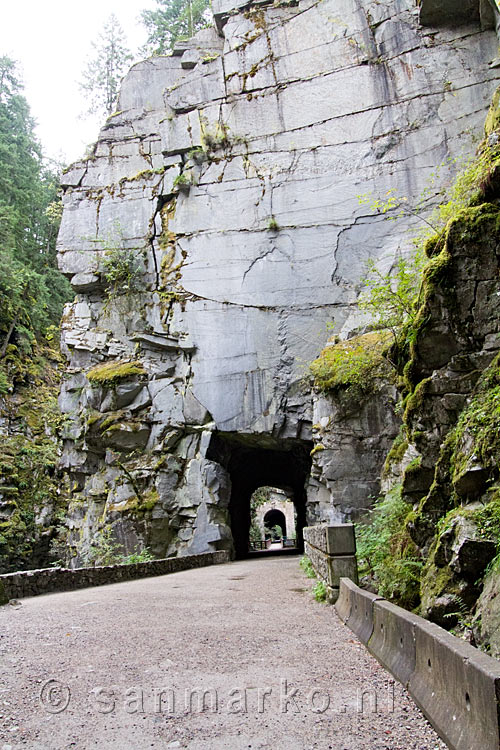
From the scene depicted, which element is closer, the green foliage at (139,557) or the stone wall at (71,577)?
the stone wall at (71,577)

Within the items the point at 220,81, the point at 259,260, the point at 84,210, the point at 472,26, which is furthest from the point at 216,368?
the point at 472,26

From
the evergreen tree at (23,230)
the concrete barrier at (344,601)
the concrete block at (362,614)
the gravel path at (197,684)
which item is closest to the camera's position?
the gravel path at (197,684)

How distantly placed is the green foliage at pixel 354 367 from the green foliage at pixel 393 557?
6.61 metres

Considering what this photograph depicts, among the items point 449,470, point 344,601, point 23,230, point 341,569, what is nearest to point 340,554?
point 341,569

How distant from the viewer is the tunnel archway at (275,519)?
1825 inches

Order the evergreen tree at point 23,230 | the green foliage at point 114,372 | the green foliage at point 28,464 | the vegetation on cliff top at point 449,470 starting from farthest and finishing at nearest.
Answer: the evergreen tree at point 23,230
the green foliage at point 28,464
the green foliage at point 114,372
the vegetation on cliff top at point 449,470

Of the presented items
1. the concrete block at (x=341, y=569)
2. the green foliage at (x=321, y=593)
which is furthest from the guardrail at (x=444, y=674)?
the green foliage at (x=321, y=593)

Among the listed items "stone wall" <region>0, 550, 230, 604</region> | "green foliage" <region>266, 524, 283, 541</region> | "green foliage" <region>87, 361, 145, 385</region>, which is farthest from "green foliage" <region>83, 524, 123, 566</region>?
"green foliage" <region>266, 524, 283, 541</region>

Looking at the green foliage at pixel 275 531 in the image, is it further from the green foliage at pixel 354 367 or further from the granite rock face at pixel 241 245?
the green foliage at pixel 354 367

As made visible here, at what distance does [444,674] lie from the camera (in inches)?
112

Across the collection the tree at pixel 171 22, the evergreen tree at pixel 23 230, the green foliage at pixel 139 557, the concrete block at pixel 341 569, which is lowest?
the green foliage at pixel 139 557

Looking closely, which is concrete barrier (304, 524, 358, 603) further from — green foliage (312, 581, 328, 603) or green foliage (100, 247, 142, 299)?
green foliage (100, 247, 142, 299)

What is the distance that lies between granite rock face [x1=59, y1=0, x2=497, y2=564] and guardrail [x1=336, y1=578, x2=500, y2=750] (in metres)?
12.0
